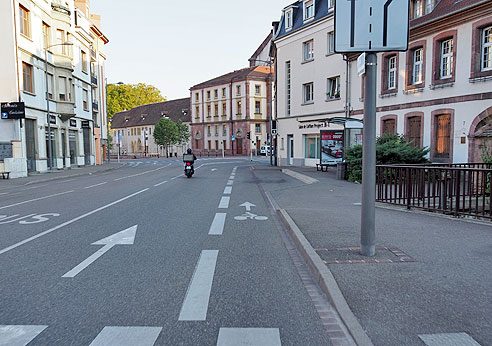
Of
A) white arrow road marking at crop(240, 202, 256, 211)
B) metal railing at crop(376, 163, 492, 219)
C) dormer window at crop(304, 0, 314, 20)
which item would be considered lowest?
white arrow road marking at crop(240, 202, 256, 211)

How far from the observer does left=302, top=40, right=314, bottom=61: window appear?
30.6 meters

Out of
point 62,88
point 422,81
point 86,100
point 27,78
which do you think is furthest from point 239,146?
point 422,81

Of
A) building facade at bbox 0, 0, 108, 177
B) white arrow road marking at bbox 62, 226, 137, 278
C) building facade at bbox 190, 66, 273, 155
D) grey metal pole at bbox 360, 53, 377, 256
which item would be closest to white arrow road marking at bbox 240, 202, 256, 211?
white arrow road marking at bbox 62, 226, 137, 278

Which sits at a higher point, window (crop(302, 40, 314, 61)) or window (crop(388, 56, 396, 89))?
window (crop(302, 40, 314, 61))

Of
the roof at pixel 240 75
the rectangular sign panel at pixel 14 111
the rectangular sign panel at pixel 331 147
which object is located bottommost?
the rectangular sign panel at pixel 331 147

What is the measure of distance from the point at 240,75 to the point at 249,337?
72.9 m

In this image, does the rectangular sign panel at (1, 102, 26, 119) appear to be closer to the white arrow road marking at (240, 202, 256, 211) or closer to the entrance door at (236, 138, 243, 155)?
the white arrow road marking at (240, 202, 256, 211)

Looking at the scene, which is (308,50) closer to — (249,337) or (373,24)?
(373,24)

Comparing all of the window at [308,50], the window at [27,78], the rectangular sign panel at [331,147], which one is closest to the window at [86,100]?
the window at [27,78]

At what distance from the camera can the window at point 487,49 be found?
55.1ft

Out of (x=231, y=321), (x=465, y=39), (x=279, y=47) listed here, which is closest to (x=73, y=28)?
(x=279, y=47)

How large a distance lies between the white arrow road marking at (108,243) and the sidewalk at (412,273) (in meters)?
3.18

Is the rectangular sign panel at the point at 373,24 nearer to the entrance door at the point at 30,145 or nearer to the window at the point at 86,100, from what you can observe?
the entrance door at the point at 30,145

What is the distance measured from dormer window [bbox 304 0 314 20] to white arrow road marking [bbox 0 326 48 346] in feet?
99.2
